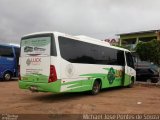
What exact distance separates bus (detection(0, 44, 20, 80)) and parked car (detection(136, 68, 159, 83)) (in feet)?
33.0

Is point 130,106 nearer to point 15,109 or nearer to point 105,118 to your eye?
point 105,118

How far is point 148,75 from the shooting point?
90.8 feet

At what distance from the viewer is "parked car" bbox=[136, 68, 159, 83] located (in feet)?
89.8

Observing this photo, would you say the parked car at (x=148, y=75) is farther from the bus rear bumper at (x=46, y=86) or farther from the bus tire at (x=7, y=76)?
the bus rear bumper at (x=46, y=86)

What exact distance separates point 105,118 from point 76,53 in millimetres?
5314

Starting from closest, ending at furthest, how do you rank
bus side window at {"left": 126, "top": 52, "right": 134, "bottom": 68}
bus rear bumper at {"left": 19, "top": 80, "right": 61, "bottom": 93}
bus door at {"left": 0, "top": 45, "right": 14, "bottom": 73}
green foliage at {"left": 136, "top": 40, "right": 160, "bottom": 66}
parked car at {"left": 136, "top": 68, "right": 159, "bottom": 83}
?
bus rear bumper at {"left": 19, "top": 80, "right": 61, "bottom": 93}, bus side window at {"left": 126, "top": 52, "right": 134, "bottom": 68}, bus door at {"left": 0, "top": 45, "right": 14, "bottom": 73}, parked car at {"left": 136, "top": 68, "right": 159, "bottom": 83}, green foliage at {"left": 136, "top": 40, "right": 160, "bottom": 66}

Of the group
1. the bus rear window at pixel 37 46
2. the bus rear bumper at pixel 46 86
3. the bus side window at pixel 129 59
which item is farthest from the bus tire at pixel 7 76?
the bus rear bumper at pixel 46 86

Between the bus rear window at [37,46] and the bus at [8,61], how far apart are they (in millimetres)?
10999

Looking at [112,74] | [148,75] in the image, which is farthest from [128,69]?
[148,75]

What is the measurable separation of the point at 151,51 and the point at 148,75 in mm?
2097

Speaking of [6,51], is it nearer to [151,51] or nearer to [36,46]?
[151,51]

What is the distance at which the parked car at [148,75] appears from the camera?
89.8 feet

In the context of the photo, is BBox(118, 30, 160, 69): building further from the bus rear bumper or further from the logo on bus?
the bus rear bumper

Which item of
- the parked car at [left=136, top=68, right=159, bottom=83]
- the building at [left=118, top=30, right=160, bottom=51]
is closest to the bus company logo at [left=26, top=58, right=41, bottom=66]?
the parked car at [left=136, top=68, right=159, bottom=83]
